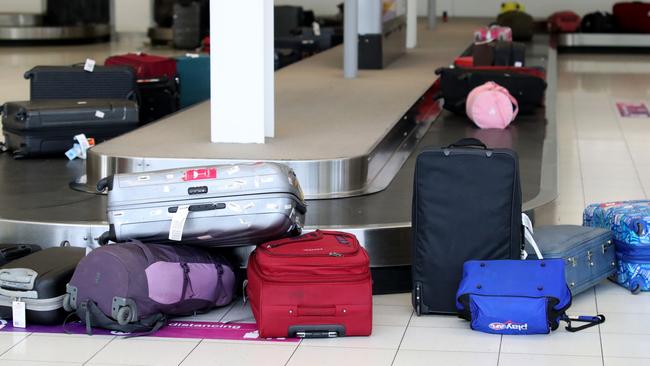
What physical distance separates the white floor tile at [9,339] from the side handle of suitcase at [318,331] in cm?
111

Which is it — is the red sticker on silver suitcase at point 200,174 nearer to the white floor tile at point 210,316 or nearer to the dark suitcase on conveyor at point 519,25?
the white floor tile at point 210,316

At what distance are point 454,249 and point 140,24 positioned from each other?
19.6m

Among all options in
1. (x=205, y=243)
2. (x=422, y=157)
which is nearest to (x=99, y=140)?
(x=205, y=243)

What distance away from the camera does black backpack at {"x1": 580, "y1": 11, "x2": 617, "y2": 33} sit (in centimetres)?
2153

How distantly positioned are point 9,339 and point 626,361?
2.46m

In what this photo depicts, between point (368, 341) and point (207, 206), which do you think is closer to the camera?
point (368, 341)

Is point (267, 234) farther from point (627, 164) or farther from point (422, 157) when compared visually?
point (627, 164)

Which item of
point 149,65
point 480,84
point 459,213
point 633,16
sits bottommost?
point 459,213

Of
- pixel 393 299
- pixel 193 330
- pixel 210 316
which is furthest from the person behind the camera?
pixel 393 299

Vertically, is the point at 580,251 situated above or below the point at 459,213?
below

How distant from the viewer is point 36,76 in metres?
8.38

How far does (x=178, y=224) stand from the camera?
15.8ft

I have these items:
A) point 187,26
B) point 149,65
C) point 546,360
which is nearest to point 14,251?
point 546,360

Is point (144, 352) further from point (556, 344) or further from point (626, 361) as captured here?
point (626, 361)
